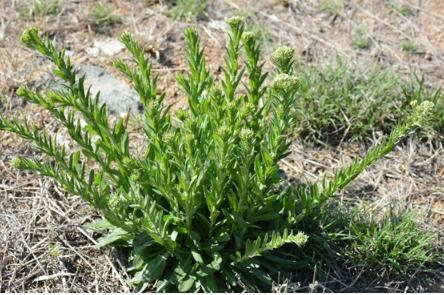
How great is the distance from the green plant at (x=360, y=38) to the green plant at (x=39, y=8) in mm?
2120

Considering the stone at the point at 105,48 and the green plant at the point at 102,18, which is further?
the green plant at the point at 102,18

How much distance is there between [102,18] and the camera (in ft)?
14.0

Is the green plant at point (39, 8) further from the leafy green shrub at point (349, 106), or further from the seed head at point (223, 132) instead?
the seed head at point (223, 132)

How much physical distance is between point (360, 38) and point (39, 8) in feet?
7.42

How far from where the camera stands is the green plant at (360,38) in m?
4.25

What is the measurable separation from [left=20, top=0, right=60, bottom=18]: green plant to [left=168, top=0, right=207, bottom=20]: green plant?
2.69 feet

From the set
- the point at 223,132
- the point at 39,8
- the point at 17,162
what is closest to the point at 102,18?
the point at 39,8

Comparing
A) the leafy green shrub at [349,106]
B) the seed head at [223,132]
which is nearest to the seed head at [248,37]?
the seed head at [223,132]

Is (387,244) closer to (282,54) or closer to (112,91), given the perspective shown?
(282,54)

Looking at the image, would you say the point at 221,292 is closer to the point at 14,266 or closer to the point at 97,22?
the point at 14,266

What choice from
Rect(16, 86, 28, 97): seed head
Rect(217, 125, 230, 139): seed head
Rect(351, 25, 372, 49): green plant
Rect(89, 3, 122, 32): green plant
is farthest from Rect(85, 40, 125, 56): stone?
Rect(217, 125, 230, 139): seed head

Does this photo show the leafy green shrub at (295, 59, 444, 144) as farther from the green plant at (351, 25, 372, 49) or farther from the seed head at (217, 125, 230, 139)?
the seed head at (217, 125, 230, 139)

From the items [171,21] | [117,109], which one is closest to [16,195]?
[117,109]

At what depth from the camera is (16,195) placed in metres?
3.14
